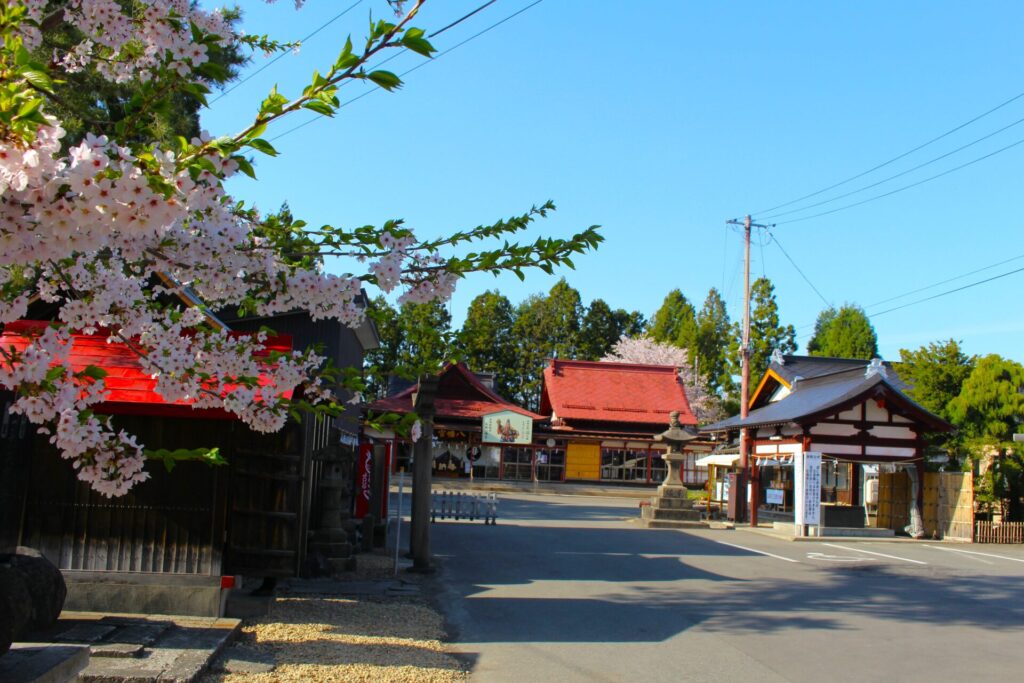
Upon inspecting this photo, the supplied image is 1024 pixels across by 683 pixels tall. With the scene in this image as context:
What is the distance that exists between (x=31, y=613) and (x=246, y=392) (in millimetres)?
2333

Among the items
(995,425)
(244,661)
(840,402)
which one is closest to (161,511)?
(244,661)

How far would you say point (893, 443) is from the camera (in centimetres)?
2305

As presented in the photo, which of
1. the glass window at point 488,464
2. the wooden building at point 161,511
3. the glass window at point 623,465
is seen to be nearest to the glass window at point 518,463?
the glass window at point 488,464

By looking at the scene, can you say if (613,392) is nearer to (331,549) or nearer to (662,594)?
(662,594)

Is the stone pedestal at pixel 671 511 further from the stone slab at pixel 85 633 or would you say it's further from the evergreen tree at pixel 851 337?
the evergreen tree at pixel 851 337

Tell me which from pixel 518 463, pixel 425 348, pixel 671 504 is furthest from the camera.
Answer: pixel 518 463

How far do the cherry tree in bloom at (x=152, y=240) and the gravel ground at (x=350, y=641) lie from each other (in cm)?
305

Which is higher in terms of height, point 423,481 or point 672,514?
point 423,481

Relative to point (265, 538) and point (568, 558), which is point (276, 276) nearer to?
point (265, 538)

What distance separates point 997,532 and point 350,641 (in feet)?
63.3

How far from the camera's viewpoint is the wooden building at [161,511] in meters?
7.97

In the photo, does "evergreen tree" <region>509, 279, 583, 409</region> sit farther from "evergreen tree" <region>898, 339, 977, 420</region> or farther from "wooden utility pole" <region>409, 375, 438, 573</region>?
"wooden utility pole" <region>409, 375, 438, 573</region>

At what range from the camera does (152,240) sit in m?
3.64

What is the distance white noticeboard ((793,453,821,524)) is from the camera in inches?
856
